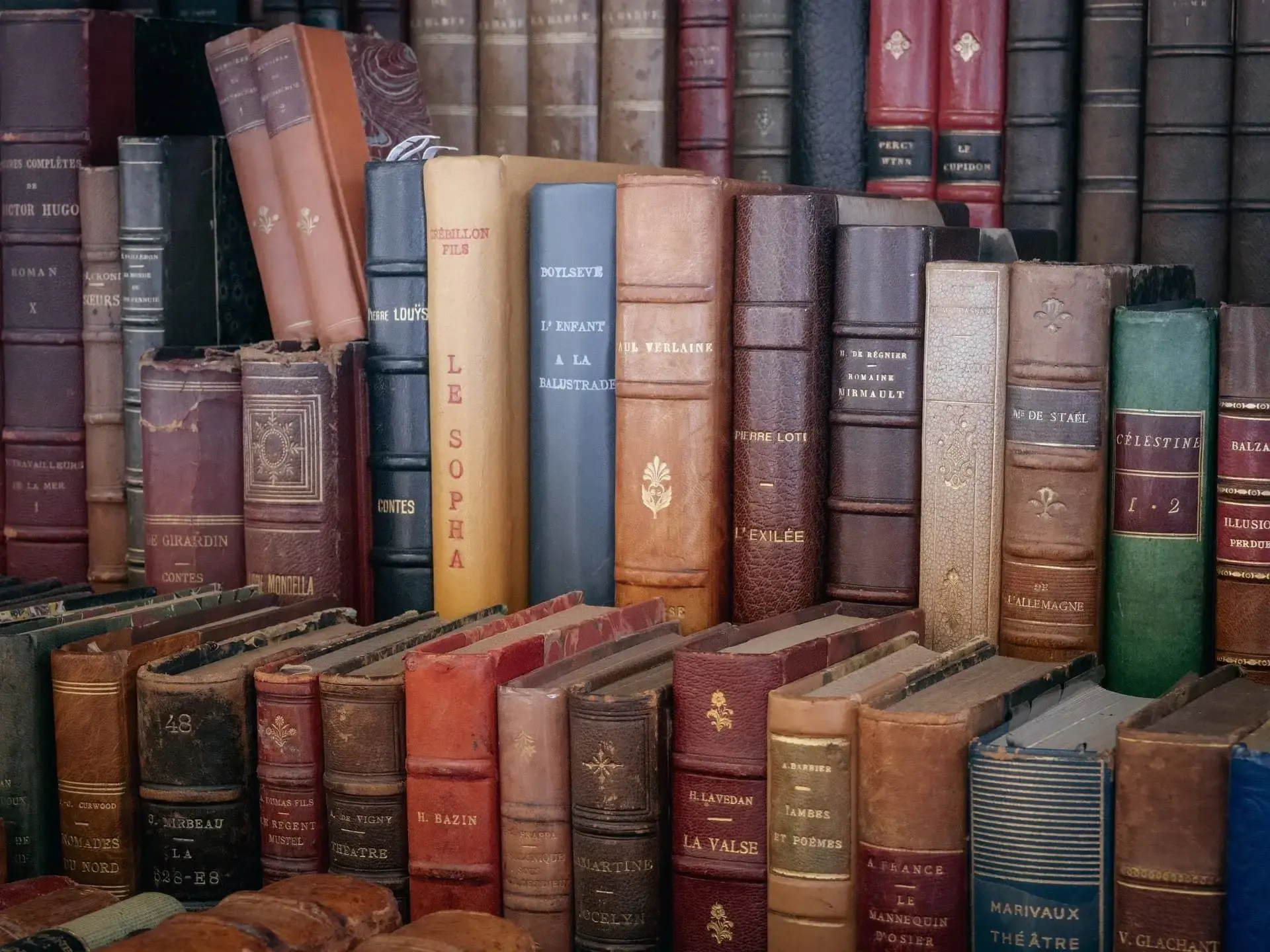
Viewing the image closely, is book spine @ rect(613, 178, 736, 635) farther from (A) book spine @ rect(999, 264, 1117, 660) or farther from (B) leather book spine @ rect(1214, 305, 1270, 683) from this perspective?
Answer: (B) leather book spine @ rect(1214, 305, 1270, 683)

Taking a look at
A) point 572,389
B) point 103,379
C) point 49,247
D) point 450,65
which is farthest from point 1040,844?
point 450,65

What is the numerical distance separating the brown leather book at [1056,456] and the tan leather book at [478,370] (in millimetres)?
423

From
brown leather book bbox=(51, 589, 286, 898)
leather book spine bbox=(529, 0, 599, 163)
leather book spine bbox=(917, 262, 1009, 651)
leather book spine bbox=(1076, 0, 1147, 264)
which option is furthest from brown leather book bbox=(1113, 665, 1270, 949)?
leather book spine bbox=(529, 0, 599, 163)

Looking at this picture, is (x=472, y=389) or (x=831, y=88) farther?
(x=831, y=88)

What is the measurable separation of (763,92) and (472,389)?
990 millimetres

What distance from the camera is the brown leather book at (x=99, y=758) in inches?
72.4

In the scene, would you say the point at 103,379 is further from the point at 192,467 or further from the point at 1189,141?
the point at 1189,141

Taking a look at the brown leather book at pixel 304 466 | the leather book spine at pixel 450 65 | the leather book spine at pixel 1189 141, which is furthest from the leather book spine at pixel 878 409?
the leather book spine at pixel 450 65

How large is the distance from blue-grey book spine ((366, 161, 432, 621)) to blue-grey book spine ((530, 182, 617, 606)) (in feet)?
0.43

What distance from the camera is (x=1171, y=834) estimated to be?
1.51 m

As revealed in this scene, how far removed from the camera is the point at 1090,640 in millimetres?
1950

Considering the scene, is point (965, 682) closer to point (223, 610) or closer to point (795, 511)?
point (795, 511)

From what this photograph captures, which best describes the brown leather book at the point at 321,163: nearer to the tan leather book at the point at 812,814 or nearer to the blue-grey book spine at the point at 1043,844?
the tan leather book at the point at 812,814

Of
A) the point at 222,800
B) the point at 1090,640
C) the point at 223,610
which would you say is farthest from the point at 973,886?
the point at 223,610
